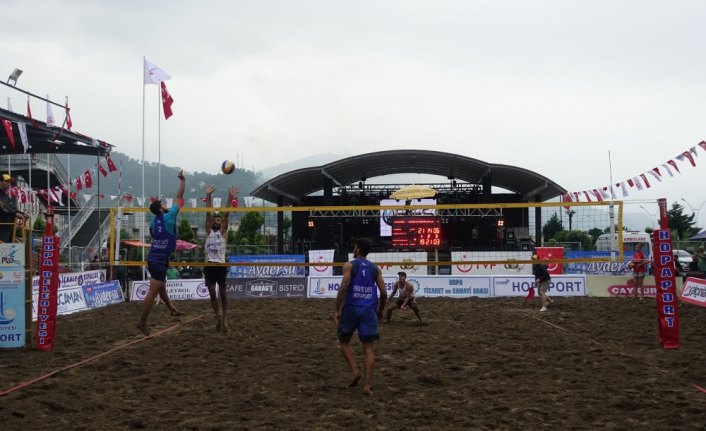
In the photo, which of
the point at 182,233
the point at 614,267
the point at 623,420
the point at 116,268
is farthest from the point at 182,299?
the point at 182,233

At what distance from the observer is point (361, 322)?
6.33 m

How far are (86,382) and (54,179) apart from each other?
3537cm

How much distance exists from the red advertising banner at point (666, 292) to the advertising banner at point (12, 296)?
955 centimetres

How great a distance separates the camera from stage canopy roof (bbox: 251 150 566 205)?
Answer: 3359 cm

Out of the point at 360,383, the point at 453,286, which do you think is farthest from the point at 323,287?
the point at 360,383

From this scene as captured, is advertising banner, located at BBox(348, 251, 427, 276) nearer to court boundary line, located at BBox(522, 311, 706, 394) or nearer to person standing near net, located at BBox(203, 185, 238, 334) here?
court boundary line, located at BBox(522, 311, 706, 394)

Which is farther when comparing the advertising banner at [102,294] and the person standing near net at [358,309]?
the advertising banner at [102,294]

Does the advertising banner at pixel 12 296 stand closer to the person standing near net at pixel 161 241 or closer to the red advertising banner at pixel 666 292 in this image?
the person standing near net at pixel 161 241

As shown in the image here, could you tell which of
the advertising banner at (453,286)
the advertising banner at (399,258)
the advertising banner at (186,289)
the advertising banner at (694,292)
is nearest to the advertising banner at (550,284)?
the advertising banner at (453,286)

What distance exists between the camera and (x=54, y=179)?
124ft

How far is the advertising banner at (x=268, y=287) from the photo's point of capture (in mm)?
20547

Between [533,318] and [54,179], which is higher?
[54,179]

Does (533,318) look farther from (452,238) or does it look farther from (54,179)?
(54,179)

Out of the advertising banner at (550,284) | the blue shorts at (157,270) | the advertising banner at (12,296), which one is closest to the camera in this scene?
the blue shorts at (157,270)
